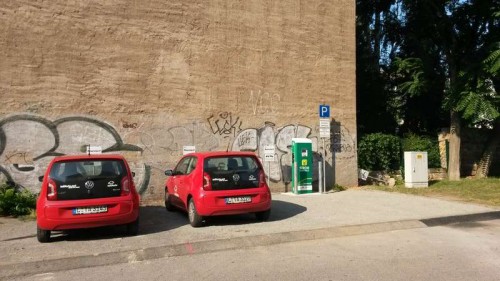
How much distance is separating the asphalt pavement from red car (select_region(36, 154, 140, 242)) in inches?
15.1

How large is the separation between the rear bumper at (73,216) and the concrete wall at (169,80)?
169 inches

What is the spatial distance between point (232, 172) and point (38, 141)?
18.2ft

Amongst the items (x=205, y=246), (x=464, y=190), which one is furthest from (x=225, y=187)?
(x=464, y=190)

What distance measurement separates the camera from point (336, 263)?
6395 mm

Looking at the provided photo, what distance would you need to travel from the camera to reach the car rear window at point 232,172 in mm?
8844

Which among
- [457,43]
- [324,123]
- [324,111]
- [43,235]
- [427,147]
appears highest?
[457,43]

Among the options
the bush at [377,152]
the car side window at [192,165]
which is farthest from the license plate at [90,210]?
the bush at [377,152]

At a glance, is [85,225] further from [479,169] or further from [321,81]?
[479,169]

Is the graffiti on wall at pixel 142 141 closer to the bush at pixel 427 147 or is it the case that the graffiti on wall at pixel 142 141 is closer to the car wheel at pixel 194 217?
the car wheel at pixel 194 217

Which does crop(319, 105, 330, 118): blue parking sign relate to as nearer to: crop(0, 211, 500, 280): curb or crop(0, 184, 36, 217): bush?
crop(0, 211, 500, 280): curb

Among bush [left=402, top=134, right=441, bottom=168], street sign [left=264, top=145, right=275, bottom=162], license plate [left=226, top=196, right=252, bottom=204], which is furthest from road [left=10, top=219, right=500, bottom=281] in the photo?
bush [left=402, top=134, right=441, bottom=168]

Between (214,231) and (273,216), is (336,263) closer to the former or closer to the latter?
(214,231)

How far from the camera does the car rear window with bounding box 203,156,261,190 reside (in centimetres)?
884

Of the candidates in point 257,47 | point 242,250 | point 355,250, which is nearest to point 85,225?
point 242,250
